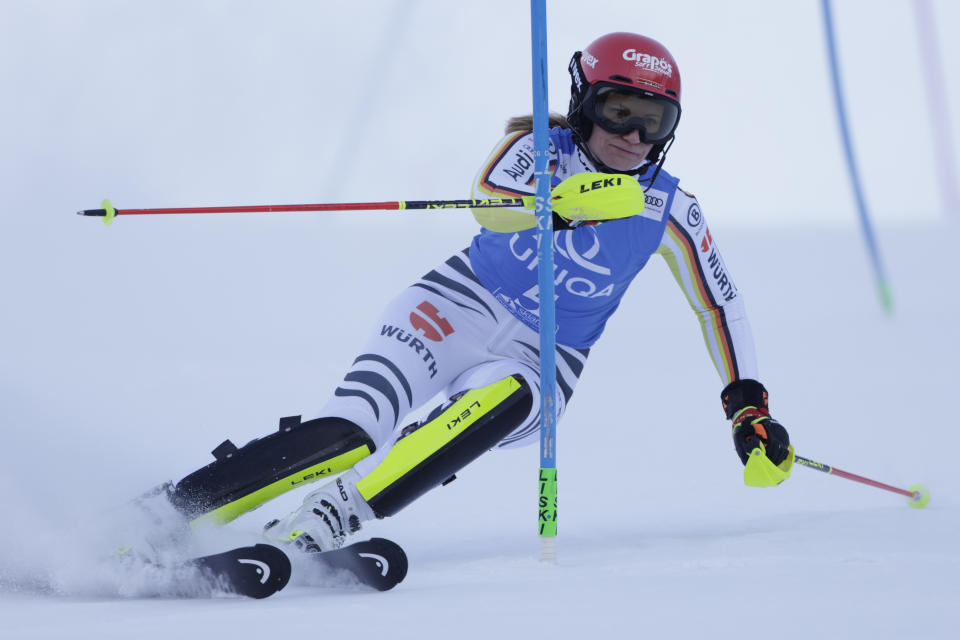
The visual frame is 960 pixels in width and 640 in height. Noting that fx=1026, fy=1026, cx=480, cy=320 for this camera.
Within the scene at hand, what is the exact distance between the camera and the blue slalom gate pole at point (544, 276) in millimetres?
2320

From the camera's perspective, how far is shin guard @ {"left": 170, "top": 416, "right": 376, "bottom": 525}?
226 centimetres

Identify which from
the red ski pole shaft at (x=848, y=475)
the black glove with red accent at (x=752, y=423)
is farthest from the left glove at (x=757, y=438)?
the red ski pole shaft at (x=848, y=475)

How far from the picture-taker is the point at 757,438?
2.76m

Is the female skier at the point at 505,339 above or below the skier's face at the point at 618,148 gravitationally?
below

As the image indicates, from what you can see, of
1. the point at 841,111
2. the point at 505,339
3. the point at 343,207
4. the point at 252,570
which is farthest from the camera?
the point at 841,111

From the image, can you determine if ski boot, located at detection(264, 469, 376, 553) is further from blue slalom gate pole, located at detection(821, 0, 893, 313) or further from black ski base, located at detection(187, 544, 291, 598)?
blue slalom gate pole, located at detection(821, 0, 893, 313)

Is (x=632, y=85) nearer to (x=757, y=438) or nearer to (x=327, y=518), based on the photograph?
(x=757, y=438)

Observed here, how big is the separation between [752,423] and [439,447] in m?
0.93

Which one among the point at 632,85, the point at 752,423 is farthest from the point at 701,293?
the point at 632,85

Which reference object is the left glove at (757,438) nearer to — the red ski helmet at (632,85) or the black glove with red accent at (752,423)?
the black glove with red accent at (752,423)

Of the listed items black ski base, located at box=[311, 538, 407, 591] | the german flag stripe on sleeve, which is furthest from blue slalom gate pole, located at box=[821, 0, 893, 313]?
black ski base, located at box=[311, 538, 407, 591]

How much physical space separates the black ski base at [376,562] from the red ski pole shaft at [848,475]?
1484 millimetres

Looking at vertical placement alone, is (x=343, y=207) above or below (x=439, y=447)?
above

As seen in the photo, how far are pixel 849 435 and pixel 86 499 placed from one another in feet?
12.2
